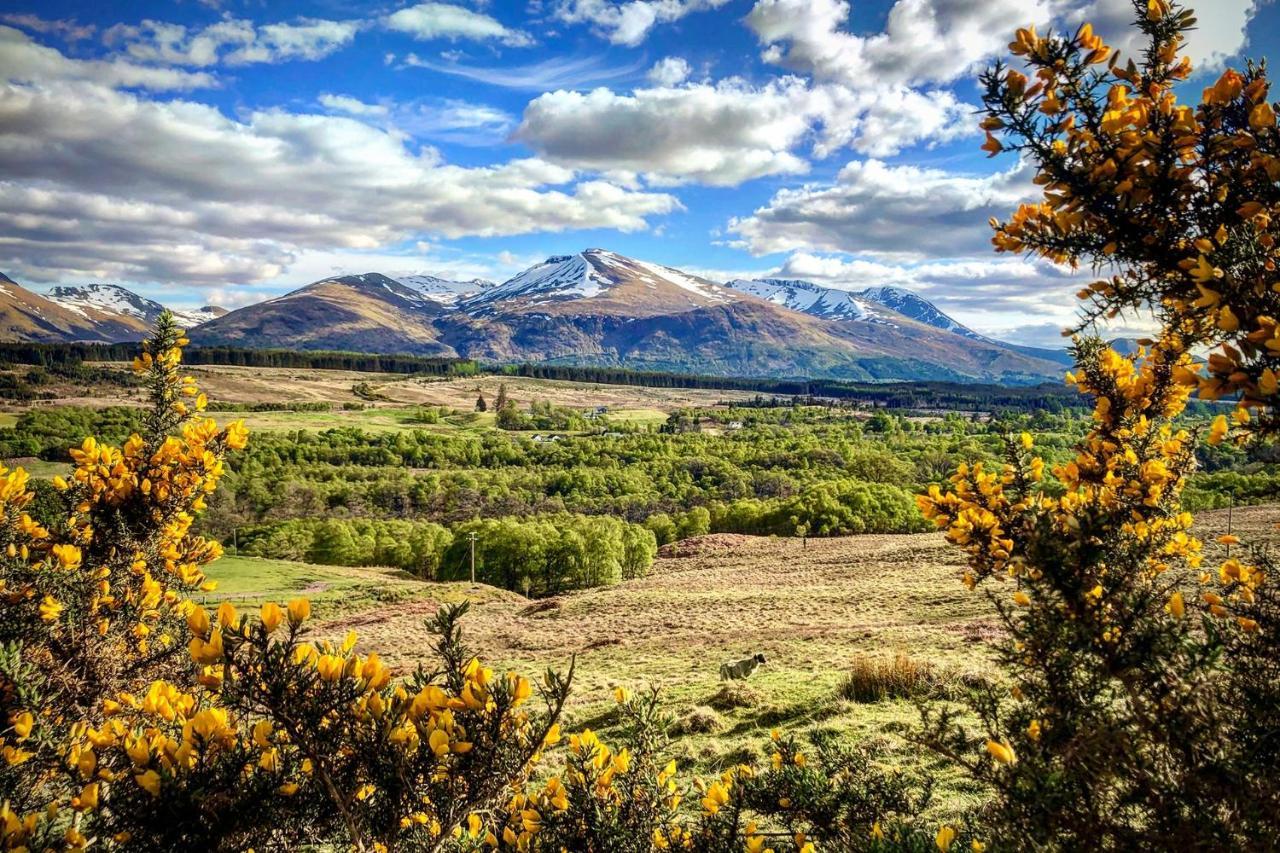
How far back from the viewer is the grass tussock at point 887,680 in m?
12.3

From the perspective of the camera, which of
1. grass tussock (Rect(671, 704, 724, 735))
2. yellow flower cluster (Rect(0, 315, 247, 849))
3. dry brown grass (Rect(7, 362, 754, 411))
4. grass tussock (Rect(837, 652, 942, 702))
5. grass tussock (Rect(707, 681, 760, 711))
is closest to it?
yellow flower cluster (Rect(0, 315, 247, 849))

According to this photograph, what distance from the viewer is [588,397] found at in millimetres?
199750

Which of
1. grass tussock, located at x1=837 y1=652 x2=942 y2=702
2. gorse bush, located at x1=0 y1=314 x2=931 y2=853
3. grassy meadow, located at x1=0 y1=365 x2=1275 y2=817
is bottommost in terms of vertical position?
grassy meadow, located at x1=0 y1=365 x2=1275 y2=817

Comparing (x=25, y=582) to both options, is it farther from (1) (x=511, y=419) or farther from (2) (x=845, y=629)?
(1) (x=511, y=419)

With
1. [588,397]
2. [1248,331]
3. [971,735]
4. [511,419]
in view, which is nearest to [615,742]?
[971,735]

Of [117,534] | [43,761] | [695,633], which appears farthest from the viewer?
[695,633]

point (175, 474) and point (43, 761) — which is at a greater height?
point (175, 474)

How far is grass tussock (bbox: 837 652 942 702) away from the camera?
12.3m

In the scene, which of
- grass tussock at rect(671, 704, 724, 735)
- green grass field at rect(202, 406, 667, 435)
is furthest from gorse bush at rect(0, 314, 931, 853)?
green grass field at rect(202, 406, 667, 435)

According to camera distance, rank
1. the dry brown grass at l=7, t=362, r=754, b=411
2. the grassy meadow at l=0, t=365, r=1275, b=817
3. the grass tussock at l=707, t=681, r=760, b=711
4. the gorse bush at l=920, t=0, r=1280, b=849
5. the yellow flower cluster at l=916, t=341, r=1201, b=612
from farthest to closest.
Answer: the dry brown grass at l=7, t=362, r=754, b=411 → the grass tussock at l=707, t=681, r=760, b=711 → the grassy meadow at l=0, t=365, r=1275, b=817 → the yellow flower cluster at l=916, t=341, r=1201, b=612 → the gorse bush at l=920, t=0, r=1280, b=849

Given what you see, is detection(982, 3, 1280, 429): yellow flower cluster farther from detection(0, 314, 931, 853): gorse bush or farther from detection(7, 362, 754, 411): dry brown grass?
detection(7, 362, 754, 411): dry brown grass

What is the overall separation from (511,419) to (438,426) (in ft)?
58.2

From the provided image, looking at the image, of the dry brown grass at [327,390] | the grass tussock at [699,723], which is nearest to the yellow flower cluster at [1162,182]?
the grass tussock at [699,723]

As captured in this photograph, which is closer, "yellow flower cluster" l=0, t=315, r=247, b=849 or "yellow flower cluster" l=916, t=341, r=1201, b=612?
"yellow flower cluster" l=0, t=315, r=247, b=849
